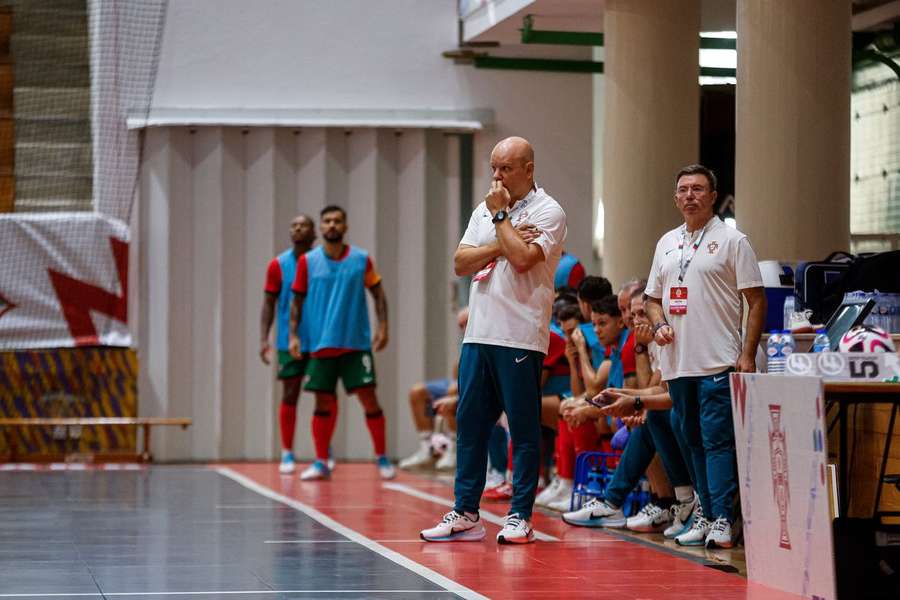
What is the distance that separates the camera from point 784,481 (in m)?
5.61

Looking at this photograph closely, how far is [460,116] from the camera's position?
14.0 metres

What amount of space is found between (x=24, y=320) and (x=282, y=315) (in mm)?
2664

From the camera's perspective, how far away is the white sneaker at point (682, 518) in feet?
24.9

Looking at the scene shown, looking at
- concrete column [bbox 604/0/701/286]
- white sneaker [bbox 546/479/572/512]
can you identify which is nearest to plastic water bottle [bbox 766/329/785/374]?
white sneaker [bbox 546/479/572/512]

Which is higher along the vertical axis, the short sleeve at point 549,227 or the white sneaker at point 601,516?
the short sleeve at point 549,227

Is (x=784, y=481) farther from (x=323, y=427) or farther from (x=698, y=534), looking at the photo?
(x=323, y=427)

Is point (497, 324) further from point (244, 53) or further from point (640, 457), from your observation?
point (244, 53)

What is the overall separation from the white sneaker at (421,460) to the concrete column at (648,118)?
3117 millimetres

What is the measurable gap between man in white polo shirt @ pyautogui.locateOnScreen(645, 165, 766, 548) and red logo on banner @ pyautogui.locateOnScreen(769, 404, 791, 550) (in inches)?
42.4

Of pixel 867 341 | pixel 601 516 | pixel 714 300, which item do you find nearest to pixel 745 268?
→ pixel 714 300

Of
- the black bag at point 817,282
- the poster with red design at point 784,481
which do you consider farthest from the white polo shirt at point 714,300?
the poster with red design at point 784,481

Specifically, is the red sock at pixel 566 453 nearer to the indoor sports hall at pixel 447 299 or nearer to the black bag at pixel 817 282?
the indoor sports hall at pixel 447 299

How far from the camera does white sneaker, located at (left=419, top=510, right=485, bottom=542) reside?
7.33 meters

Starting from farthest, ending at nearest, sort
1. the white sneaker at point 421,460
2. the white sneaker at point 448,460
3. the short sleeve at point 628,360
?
the white sneaker at point 421,460 → the white sneaker at point 448,460 → the short sleeve at point 628,360
